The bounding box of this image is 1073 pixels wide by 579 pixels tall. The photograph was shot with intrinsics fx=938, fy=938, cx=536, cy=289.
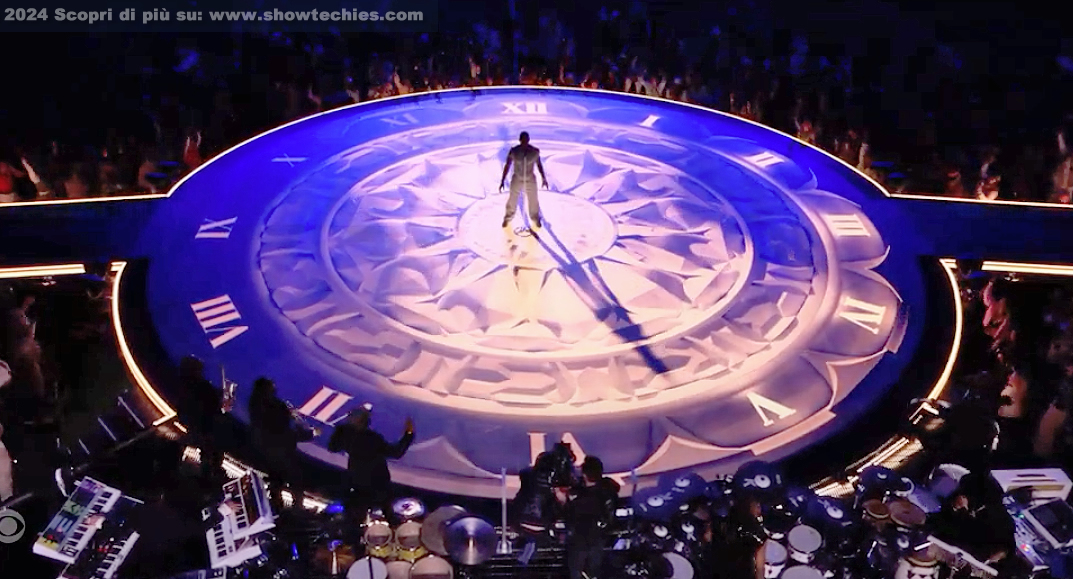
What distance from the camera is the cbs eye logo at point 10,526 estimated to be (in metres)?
6.30

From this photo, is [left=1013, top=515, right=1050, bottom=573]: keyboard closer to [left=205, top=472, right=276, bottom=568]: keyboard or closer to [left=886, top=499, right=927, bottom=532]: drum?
[left=886, top=499, right=927, bottom=532]: drum

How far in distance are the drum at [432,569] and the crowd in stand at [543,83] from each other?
6.65 m

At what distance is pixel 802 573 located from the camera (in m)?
6.05

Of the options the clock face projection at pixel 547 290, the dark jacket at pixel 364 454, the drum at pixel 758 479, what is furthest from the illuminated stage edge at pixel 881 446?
the drum at pixel 758 479

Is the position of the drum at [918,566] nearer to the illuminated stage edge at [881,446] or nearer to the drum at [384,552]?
the illuminated stage edge at [881,446]

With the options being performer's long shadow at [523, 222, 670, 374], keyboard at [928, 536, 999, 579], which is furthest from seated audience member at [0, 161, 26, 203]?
keyboard at [928, 536, 999, 579]

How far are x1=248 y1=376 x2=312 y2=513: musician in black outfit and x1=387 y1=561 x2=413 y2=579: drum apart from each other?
0.99 metres

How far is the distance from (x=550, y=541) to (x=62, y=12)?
465 inches

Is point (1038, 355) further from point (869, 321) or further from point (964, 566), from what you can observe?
point (964, 566)

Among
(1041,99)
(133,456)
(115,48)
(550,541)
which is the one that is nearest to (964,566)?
(550,541)

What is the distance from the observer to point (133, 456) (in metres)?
7.05

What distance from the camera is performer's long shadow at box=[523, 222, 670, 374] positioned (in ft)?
27.6

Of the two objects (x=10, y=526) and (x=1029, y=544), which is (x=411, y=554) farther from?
(x=1029, y=544)

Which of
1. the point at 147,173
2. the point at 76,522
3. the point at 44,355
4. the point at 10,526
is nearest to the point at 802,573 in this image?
the point at 76,522
